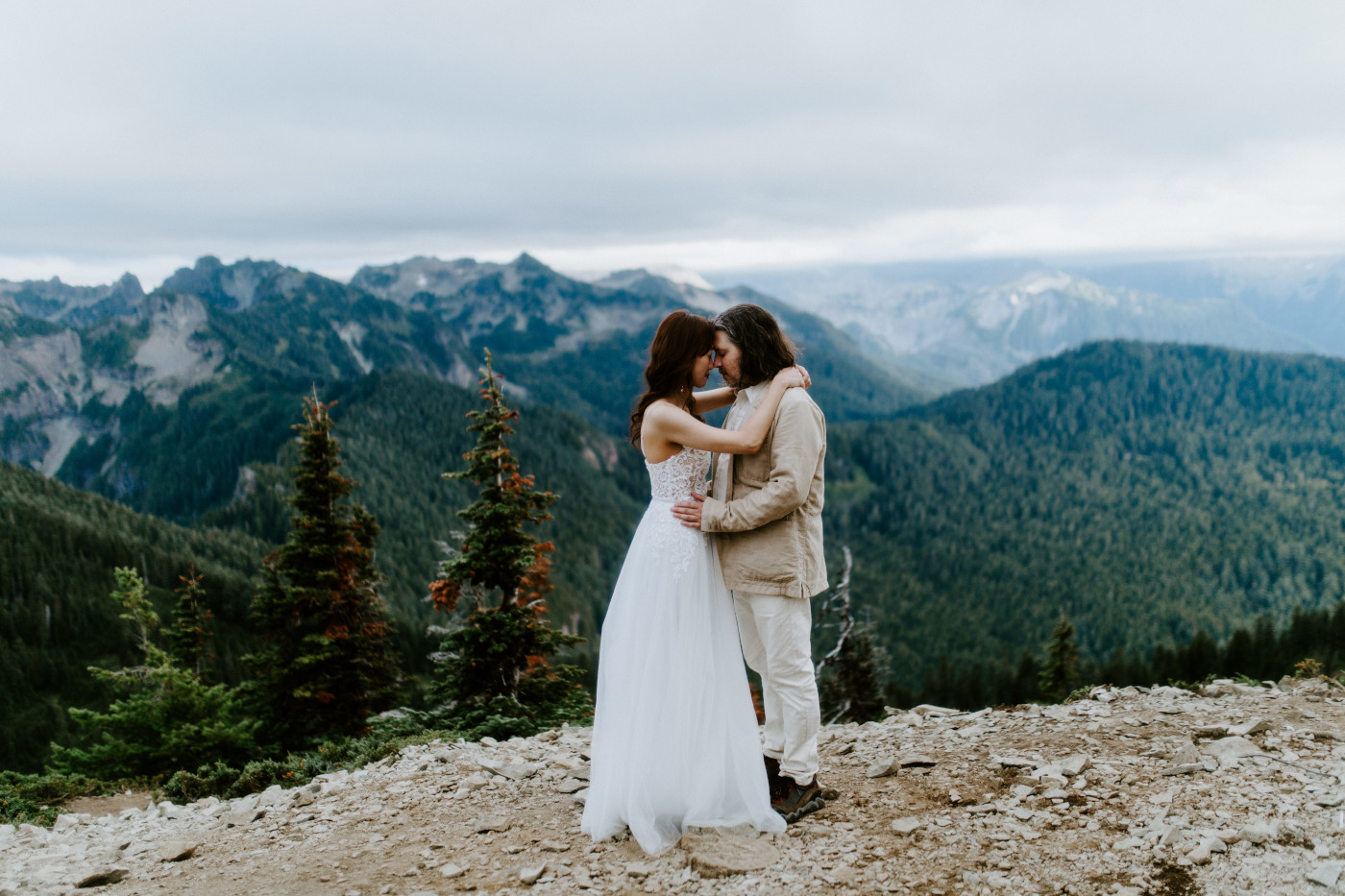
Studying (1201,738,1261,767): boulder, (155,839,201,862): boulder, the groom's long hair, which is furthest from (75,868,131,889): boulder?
(1201,738,1261,767): boulder

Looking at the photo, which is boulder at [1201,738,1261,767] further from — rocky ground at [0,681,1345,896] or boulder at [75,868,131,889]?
boulder at [75,868,131,889]

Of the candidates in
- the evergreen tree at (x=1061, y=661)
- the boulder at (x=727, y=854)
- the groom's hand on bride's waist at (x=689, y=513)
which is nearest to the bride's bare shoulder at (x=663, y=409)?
the groom's hand on bride's waist at (x=689, y=513)

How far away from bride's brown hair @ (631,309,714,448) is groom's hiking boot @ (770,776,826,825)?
3.49m

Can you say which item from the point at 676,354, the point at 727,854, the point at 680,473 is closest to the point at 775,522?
the point at 680,473

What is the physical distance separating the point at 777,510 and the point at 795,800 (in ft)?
8.70

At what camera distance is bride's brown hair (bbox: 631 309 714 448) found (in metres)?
5.57

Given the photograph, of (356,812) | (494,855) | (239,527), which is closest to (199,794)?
(356,812)

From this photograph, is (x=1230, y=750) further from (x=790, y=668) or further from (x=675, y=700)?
(x=675, y=700)

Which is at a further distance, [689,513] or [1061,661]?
[1061,661]

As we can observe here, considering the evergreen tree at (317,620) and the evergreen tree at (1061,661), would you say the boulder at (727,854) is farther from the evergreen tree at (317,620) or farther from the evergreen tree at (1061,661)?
the evergreen tree at (1061,661)

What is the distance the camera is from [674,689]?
5.96 m

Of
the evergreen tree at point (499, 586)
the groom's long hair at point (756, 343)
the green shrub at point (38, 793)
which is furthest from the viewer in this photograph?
the evergreen tree at point (499, 586)

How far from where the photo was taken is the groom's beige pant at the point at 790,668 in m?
5.84

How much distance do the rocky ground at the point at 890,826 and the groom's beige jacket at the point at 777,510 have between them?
2092mm
